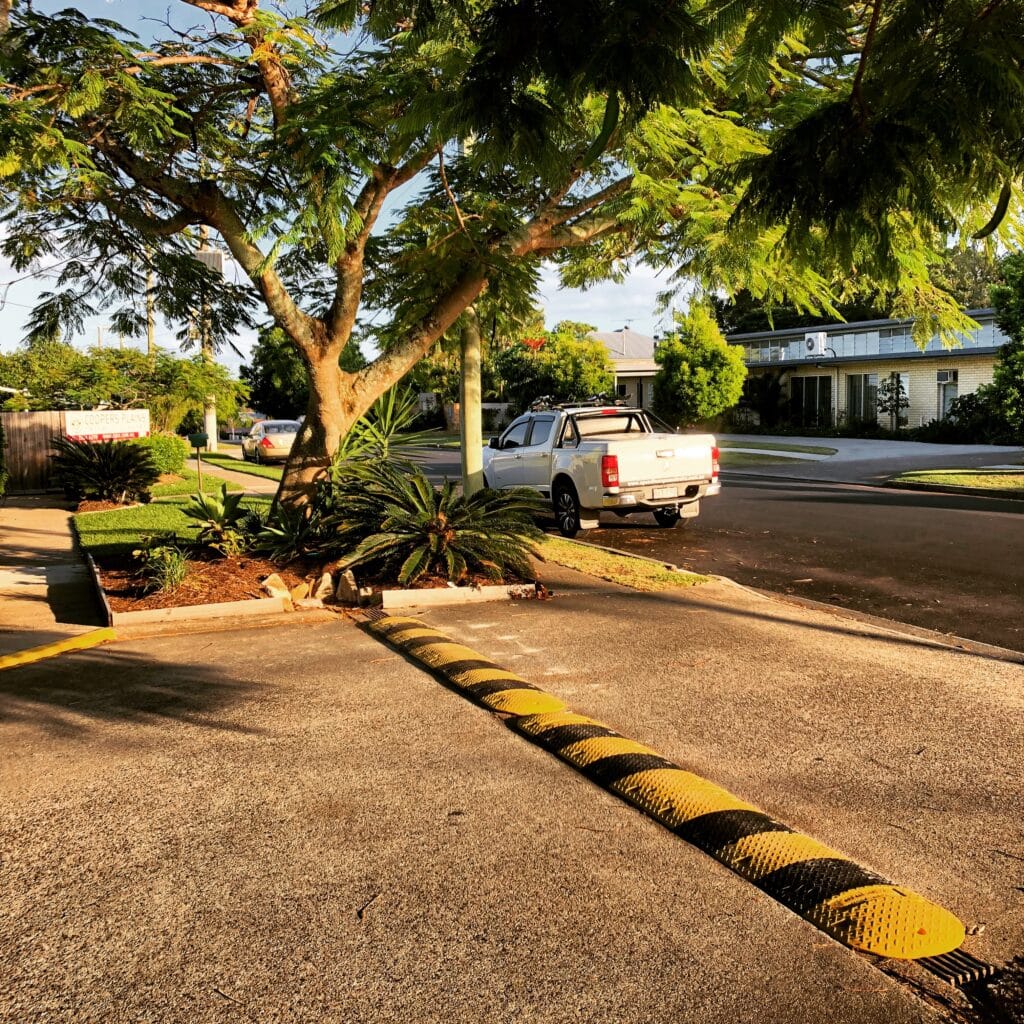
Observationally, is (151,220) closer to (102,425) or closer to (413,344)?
(413,344)

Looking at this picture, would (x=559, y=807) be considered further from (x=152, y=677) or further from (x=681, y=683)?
(x=152, y=677)

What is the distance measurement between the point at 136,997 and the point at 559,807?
5.96ft

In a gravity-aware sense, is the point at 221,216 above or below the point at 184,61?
below

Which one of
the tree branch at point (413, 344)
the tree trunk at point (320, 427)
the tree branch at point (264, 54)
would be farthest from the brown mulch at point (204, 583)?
the tree branch at point (264, 54)

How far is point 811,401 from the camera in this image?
4169 cm

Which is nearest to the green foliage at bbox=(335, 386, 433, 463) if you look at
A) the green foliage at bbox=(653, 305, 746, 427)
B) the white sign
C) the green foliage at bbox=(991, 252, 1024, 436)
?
the white sign

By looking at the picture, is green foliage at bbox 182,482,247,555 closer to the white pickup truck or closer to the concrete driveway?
the concrete driveway

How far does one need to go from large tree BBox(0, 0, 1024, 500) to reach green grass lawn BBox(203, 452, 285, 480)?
14.0 metres

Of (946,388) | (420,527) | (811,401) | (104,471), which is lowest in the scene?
(420,527)

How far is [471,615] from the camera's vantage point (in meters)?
8.20

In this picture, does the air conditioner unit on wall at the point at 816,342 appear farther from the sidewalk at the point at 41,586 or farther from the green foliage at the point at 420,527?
the green foliage at the point at 420,527

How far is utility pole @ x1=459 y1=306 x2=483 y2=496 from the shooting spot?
39.3 feet

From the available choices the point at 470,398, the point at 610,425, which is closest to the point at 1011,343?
the point at 610,425

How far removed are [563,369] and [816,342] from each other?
12894mm
